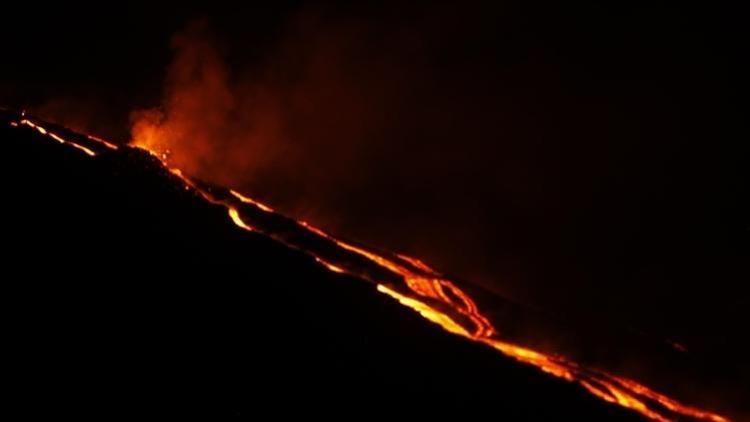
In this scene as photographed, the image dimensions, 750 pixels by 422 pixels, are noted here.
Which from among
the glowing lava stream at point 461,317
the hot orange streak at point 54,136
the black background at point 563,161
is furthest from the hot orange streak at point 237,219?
the black background at point 563,161

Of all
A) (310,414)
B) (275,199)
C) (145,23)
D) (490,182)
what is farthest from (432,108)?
(310,414)

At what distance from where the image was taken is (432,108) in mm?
9234

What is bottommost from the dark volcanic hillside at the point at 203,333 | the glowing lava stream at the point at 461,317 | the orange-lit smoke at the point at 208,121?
the dark volcanic hillside at the point at 203,333

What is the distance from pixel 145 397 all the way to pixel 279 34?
21.4 feet

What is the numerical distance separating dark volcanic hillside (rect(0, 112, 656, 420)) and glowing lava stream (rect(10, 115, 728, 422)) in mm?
99

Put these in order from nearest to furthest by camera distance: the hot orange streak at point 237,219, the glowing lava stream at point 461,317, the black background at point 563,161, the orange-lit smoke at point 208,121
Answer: the glowing lava stream at point 461,317, the hot orange streak at point 237,219, the black background at point 563,161, the orange-lit smoke at point 208,121

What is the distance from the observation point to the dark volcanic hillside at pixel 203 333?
13.2 feet

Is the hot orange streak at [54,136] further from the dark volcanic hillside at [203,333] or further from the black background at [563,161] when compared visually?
the black background at [563,161]

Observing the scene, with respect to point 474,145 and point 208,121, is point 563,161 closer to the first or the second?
point 474,145

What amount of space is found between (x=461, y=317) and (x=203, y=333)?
1.52m

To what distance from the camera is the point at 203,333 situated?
4504 millimetres

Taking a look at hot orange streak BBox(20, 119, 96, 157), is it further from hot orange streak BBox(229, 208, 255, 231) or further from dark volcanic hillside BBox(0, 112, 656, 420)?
hot orange streak BBox(229, 208, 255, 231)

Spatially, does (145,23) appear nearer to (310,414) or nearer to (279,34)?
(279,34)

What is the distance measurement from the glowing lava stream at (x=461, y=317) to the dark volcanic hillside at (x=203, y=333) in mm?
99
